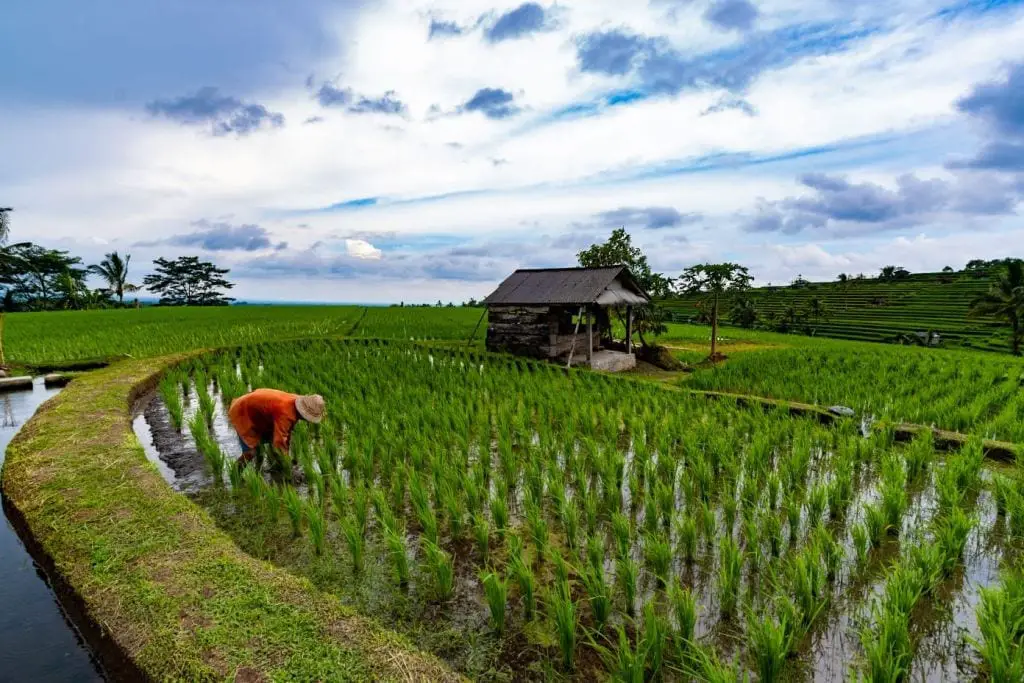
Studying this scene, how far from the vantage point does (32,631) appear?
9.18 feet

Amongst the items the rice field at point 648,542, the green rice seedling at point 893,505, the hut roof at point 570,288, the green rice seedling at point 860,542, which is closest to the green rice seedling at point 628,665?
the rice field at point 648,542

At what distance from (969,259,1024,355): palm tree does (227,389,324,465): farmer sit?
27404 mm

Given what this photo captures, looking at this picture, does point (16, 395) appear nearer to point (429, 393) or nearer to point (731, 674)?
point (429, 393)

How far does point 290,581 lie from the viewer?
2.71 m

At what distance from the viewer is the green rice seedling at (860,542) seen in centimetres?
320

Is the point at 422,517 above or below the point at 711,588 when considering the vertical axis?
above

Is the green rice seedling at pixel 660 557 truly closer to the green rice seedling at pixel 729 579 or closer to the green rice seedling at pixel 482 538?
the green rice seedling at pixel 729 579

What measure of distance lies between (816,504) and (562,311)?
912cm

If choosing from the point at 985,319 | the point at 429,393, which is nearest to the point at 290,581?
the point at 429,393

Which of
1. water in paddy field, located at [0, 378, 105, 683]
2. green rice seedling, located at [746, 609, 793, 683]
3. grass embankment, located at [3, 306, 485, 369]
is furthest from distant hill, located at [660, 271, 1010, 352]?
water in paddy field, located at [0, 378, 105, 683]

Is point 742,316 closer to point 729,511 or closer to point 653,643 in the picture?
point 729,511

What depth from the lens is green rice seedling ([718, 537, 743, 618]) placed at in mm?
2752

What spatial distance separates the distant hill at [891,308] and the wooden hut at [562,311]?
11400 millimetres

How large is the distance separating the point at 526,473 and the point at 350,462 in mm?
1708
